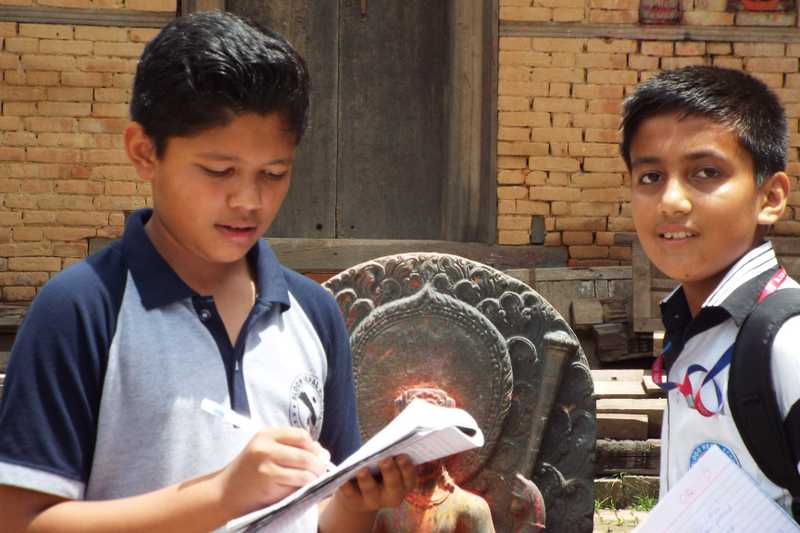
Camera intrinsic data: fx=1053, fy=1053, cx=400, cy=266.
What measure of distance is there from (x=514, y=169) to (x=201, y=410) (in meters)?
5.00

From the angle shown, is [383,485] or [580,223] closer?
[383,485]

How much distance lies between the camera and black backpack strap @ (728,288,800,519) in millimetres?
1506

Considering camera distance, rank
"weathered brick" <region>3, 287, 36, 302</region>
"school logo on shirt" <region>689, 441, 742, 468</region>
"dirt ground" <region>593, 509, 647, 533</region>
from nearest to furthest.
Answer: "school logo on shirt" <region>689, 441, 742, 468</region> < "dirt ground" <region>593, 509, 647, 533</region> < "weathered brick" <region>3, 287, 36, 302</region>

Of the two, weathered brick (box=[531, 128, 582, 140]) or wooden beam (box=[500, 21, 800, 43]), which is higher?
wooden beam (box=[500, 21, 800, 43])

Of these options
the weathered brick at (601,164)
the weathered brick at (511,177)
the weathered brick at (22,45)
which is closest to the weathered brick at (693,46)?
the weathered brick at (601,164)

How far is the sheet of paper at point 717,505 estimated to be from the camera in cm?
148

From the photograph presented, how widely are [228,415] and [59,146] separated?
17.1ft

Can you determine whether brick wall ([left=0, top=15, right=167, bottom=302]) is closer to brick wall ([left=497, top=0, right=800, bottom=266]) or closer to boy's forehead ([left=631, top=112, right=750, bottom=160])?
brick wall ([left=497, top=0, right=800, bottom=266])

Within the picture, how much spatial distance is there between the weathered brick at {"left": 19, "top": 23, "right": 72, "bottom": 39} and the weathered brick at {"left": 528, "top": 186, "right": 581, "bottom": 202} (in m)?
2.93

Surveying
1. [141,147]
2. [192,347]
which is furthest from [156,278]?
[141,147]

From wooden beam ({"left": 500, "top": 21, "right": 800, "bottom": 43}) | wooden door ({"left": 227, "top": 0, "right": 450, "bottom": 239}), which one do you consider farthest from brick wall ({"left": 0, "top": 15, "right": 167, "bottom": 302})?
wooden beam ({"left": 500, "top": 21, "right": 800, "bottom": 43})

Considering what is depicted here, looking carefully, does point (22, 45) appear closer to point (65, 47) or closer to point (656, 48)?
point (65, 47)

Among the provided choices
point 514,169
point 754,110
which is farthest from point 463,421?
point 514,169

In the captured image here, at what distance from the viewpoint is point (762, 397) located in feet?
4.97
